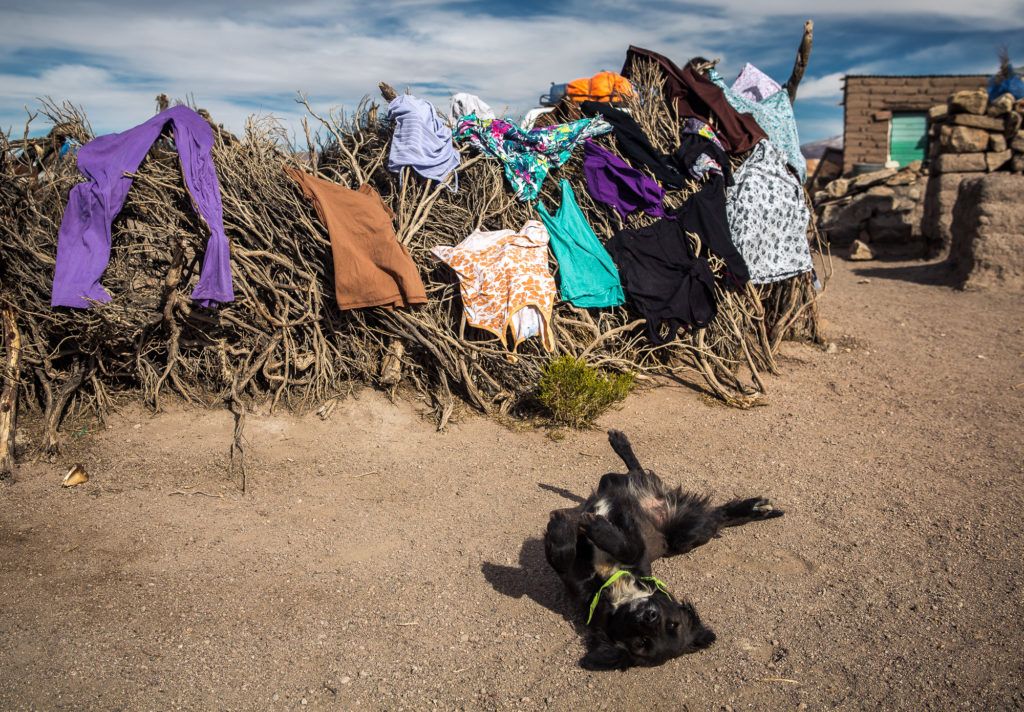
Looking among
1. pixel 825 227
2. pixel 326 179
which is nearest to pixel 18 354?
pixel 326 179

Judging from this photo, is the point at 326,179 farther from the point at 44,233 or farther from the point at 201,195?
the point at 44,233

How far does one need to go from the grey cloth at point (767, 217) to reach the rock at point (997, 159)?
6400 mm

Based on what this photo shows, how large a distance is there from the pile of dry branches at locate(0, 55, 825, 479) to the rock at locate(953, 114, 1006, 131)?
758cm

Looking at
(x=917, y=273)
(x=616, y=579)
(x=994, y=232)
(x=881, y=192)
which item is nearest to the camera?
(x=616, y=579)

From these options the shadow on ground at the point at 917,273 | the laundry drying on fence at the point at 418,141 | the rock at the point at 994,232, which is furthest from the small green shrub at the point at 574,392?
the shadow on ground at the point at 917,273

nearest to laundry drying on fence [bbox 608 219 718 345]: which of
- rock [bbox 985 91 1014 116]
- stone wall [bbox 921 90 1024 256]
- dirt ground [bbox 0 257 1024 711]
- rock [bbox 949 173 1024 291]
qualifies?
dirt ground [bbox 0 257 1024 711]

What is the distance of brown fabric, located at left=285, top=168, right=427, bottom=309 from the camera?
4.50 meters

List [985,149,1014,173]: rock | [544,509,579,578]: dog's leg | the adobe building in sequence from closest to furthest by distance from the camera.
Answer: [544,509,579,578]: dog's leg → [985,149,1014,173]: rock → the adobe building

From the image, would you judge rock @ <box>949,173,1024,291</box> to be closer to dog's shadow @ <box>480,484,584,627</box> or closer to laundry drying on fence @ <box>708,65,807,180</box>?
laundry drying on fence @ <box>708,65,807,180</box>

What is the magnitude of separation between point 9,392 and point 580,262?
3.68m

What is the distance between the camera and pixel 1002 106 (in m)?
10.4

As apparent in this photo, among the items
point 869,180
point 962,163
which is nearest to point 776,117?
point 962,163

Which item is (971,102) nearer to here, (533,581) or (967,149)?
(967,149)

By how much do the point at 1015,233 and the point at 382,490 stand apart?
7.64 meters
